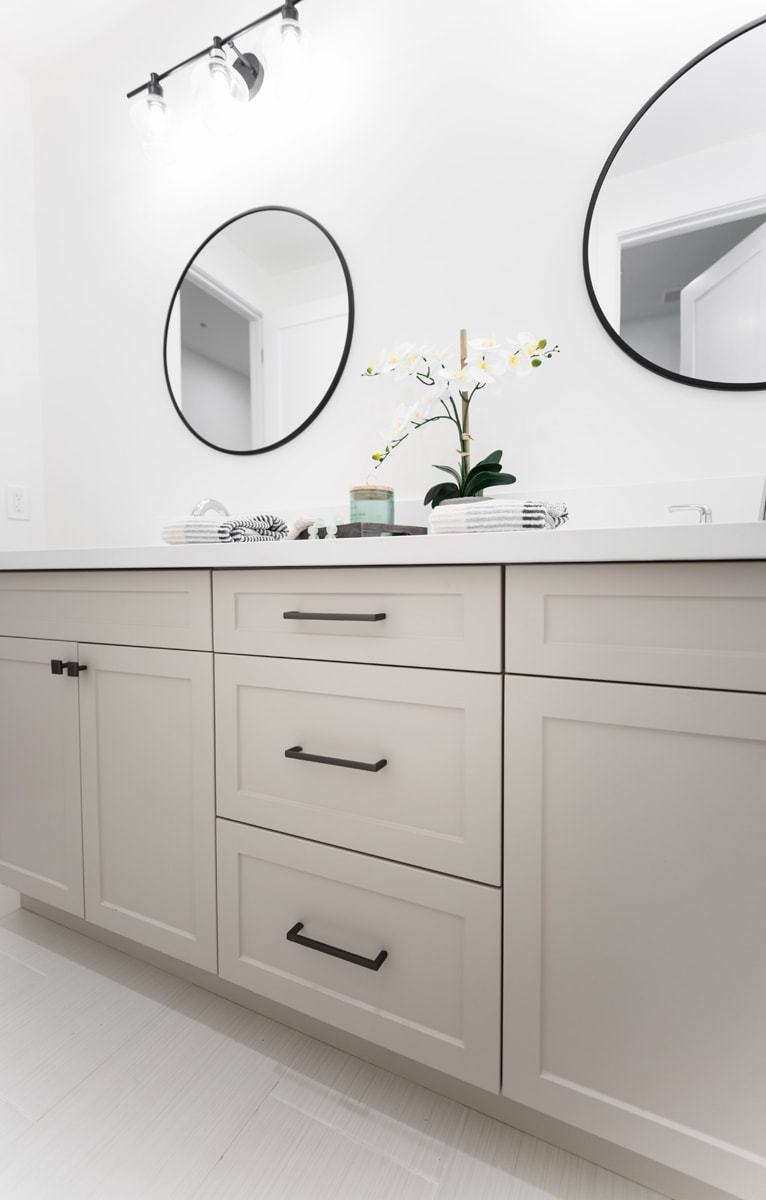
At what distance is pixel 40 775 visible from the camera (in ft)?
4.37

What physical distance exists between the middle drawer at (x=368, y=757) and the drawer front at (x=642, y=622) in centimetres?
10

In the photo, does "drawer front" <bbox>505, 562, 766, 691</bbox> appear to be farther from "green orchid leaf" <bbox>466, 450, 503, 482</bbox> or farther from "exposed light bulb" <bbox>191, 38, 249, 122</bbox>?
"exposed light bulb" <bbox>191, 38, 249, 122</bbox>

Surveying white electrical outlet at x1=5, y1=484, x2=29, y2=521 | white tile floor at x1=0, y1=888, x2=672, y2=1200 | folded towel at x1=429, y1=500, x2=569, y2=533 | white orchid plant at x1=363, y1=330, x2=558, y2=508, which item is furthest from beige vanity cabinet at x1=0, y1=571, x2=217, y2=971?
white electrical outlet at x1=5, y1=484, x2=29, y2=521

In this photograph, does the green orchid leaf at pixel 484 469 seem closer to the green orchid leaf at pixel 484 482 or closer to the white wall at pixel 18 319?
the green orchid leaf at pixel 484 482

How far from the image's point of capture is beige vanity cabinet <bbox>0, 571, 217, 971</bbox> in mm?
1098

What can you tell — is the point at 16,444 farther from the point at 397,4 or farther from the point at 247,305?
the point at 397,4

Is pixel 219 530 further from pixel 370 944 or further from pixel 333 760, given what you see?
pixel 370 944

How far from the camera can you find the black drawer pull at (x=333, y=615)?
34.8 inches

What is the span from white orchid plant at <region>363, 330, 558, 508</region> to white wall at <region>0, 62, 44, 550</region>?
4.34 ft

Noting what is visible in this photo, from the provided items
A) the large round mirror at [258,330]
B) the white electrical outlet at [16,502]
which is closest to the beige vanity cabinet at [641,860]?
the large round mirror at [258,330]

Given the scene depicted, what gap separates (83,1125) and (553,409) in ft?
4.96

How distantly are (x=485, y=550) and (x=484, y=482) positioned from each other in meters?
Answer: 0.48

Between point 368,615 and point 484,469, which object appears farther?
point 484,469

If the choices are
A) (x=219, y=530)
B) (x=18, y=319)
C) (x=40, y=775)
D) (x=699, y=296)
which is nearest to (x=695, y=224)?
(x=699, y=296)
